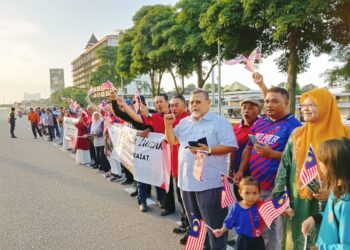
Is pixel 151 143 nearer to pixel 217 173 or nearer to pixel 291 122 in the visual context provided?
pixel 217 173

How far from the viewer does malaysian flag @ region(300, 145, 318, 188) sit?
2.32 m

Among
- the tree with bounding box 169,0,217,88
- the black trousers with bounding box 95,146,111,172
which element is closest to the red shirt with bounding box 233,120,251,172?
the black trousers with bounding box 95,146,111,172

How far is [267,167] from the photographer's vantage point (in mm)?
3176

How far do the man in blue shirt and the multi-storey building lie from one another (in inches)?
3985

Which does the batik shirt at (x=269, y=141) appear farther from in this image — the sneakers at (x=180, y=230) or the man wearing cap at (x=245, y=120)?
the sneakers at (x=180, y=230)

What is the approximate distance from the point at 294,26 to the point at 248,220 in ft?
37.6

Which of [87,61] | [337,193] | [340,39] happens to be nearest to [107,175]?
[337,193]

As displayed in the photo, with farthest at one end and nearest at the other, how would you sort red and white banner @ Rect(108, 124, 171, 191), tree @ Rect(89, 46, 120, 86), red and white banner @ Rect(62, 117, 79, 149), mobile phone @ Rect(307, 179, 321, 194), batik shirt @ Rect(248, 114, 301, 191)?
1. tree @ Rect(89, 46, 120, 86)
2. red and white banner @ Rect(62, 117, 79, 149)
3. red and white banner @ Rect(108, 124, 171, 191)
4. batik shirt @ Rect(248, 114, 301, 191)
5. mobile phone @ Rect(307, 179, 321, 194)

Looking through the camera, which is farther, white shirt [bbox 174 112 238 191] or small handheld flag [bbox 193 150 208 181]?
white shirt [bbox 174 112 238 191]

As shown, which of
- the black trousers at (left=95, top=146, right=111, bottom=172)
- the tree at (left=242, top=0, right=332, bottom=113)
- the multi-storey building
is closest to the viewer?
the black trousers at (left=95, top=146, right=111, bottom=172)

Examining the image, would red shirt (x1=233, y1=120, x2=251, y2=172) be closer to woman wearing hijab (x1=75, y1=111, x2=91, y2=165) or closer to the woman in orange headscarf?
the woman in orange headscarf

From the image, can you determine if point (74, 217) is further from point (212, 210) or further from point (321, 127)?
point (321, 127)

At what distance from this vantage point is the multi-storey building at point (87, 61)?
332 feet

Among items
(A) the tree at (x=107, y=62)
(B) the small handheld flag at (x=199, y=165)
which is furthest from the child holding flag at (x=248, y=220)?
(A) the tree at (x=107, y=62)
